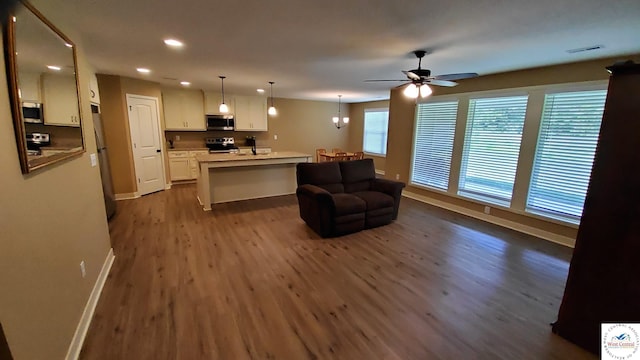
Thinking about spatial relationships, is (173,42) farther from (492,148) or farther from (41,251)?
(492,148)

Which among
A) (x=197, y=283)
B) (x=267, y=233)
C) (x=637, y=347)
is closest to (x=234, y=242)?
(x=267, y=233)

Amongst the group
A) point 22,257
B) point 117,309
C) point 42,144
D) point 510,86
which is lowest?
point 117,309

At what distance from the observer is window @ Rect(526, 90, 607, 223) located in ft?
10.9

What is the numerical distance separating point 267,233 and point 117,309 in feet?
6.15

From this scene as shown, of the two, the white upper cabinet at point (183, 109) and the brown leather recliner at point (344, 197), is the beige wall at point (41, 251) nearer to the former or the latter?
the brown leather recliner at point (344, 197)

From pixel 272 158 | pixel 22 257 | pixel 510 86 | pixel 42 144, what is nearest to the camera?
pixel 22 257

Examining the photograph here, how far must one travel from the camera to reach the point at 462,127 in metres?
4.76

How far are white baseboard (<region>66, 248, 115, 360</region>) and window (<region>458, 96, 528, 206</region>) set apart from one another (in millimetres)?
5358

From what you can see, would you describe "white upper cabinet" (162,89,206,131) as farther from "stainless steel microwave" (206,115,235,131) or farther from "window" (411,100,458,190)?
"window" (411,100,458,190)

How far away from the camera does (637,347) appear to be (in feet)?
5.29

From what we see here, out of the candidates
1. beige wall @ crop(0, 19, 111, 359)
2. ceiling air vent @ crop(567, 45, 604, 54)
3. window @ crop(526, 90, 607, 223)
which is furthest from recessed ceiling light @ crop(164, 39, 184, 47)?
window @ crop(526, 90, 607, 223)

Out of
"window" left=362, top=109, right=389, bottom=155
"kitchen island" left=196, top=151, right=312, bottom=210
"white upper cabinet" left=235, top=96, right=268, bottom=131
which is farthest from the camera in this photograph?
"window" left=362, top=109, right=389, bottom=155

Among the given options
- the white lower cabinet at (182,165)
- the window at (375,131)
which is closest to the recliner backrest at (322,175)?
the white lower cabinet at (182,165)

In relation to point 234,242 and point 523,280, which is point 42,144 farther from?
point 523,280
